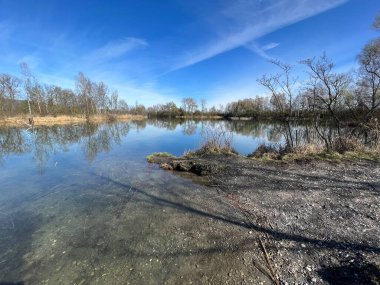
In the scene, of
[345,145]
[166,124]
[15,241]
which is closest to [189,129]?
[166,124]

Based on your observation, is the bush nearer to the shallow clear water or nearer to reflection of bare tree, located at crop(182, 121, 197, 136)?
the shallow clear water

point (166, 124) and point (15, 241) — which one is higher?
point (166, 124)

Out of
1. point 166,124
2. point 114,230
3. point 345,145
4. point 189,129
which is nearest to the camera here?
point 114,230

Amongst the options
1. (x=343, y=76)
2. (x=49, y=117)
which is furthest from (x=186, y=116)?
(x=343, y=76)

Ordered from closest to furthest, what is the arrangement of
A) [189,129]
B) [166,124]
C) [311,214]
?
1. [311,214]
2. [189,129]
3. [166,124]

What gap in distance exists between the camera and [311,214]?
4.61m

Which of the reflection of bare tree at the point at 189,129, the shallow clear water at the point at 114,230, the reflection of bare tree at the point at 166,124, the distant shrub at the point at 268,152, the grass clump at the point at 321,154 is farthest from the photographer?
the reflection of bare tree at the point at 166,124

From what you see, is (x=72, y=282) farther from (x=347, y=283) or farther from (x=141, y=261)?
(x=347, y=283)

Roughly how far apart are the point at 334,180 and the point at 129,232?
21.6 ft

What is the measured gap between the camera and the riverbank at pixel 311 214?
303 cm

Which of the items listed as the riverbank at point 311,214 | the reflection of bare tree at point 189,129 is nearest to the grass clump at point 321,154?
the riverbank at point 311,214

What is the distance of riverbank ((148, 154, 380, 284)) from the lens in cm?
303

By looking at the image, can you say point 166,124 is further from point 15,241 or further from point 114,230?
point 15,241

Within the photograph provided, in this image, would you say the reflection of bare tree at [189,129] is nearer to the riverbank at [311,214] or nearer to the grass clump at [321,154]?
the grass clump at [321,154]
